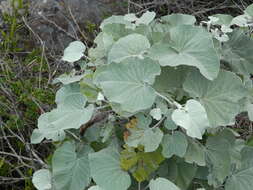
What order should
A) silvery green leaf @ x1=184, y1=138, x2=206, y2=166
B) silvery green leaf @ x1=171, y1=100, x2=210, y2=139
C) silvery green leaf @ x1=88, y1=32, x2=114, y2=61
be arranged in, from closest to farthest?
silvery green leaf @ x1=171, y1=100, x2=210, y2=139
silvery green leaf @ x1=184, y1=138, x2=206, y2=166
silvery green leaf @ x1=88, y1=32, x2=114, y2=61

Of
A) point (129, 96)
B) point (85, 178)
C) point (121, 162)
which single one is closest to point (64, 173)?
point (85, 178)

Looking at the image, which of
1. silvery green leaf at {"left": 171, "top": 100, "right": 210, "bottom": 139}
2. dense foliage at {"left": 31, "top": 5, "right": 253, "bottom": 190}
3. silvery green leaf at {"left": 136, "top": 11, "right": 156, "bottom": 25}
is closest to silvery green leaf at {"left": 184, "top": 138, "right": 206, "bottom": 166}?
dense foliage at {"left": 31, "top": 5, "right": 253, "bottom": 190}

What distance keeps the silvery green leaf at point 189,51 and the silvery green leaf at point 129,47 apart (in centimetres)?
3

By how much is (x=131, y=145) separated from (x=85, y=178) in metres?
0.18

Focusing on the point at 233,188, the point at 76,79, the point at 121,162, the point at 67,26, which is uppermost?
the point at 76,79

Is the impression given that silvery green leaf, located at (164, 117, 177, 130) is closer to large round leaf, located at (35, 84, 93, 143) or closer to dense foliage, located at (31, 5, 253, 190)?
dense foliage, located at (31, 5, 253, 190)

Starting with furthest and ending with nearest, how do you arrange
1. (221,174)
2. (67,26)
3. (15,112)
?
(67,26), (15,112), (221,174)

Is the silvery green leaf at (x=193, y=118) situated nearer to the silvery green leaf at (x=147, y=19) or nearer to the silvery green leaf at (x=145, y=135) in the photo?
the silvery green leaf at (x=145, y=135)

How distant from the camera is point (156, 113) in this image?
965 mm

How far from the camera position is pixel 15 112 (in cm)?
186

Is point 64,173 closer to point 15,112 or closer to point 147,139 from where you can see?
point 147,139

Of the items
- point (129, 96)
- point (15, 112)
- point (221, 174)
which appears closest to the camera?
point (129, 96)

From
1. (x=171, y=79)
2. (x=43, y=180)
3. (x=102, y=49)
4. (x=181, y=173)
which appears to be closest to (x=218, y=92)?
(x=171, y=79)

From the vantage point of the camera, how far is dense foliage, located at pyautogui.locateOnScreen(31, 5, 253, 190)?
980 mm
